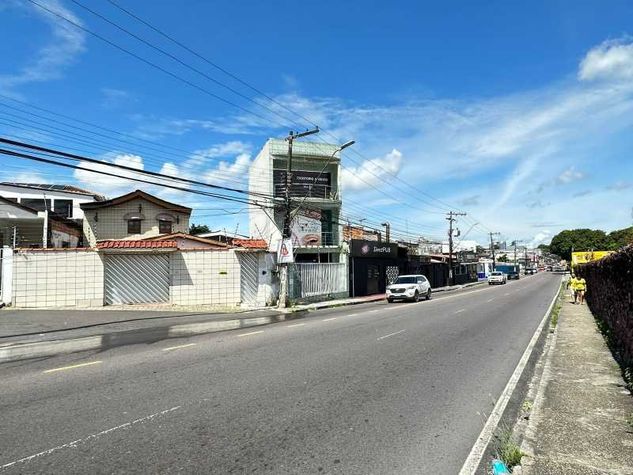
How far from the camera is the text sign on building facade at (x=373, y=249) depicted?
117 ft

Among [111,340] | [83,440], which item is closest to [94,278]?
[111,340]

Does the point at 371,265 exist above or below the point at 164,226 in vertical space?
below

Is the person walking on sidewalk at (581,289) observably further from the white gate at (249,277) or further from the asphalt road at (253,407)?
the white gate at (249,277)

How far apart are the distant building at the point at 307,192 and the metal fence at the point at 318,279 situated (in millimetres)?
5247

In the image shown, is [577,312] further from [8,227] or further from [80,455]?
[8,227]

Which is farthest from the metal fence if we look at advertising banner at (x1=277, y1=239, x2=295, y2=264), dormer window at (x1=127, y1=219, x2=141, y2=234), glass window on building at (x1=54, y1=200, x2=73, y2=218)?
glass window on building at (x1=54, y1=200, x2=73, y2=218)

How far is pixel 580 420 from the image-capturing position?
582cm

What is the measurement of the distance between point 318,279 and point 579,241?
312ft

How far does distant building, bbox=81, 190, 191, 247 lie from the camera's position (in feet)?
109

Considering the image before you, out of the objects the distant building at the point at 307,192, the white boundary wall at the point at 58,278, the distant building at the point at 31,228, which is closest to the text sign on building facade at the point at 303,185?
the distant building at the point at 307,192

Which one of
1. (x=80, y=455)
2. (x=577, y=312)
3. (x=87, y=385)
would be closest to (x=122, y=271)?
(x=87, y=385)

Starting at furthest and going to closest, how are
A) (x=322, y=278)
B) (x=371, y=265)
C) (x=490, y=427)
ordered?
(x=371, y=265), (x=322, y=278), (x=490, y=427)

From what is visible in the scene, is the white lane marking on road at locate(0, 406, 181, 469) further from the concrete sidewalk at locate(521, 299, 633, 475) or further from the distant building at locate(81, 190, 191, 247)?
the distant building at locate(81, 190, 191, 247)

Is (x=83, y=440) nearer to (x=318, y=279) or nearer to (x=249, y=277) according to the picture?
(x=249, y=277)
